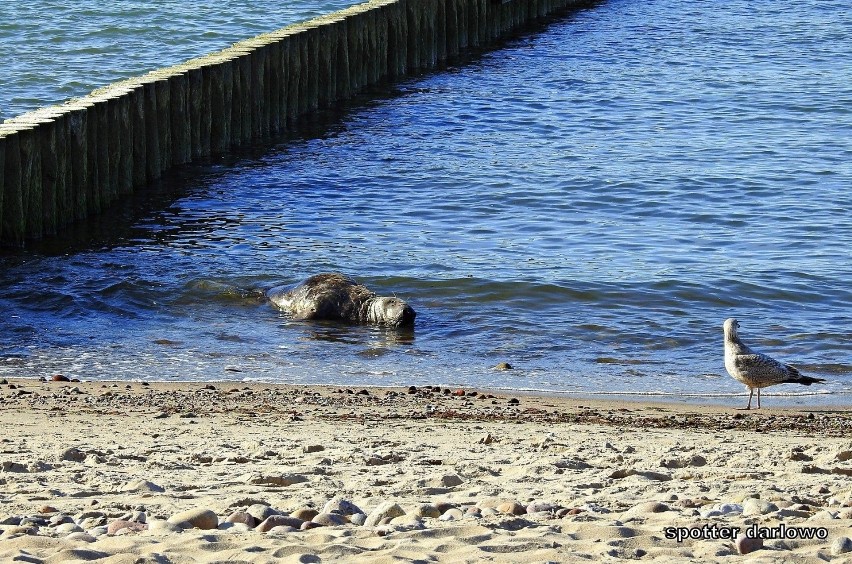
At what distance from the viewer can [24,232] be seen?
1330cm

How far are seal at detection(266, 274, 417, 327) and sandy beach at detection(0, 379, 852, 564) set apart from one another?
1.93 metres

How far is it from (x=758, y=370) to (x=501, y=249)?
524 centimetres

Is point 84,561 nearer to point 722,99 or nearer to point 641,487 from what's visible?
point 641,487

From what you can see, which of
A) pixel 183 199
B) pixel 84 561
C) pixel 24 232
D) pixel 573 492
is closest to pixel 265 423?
pixel 573 492

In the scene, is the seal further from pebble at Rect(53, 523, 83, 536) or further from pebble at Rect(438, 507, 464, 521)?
pebble at Rect(53, 523, 83, 536)

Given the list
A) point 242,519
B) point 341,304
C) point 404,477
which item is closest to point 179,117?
point 341,304

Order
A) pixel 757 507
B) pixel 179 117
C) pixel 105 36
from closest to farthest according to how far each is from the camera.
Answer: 1. pixel 757 507
2. pixel 179 117
3. pixel 105 36

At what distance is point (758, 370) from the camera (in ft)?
29.5

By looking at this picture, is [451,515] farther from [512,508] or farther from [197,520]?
[197,520]

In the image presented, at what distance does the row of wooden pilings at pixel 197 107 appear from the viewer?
1341 centimetres

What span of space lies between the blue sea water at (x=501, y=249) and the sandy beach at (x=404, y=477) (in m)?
1.12

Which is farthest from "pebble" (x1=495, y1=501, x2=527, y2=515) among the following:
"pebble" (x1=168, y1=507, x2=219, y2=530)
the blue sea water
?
the blue sea water

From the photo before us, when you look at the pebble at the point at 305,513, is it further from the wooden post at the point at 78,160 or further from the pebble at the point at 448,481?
the wooden post at the point at 78,160

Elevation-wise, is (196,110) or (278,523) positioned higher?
(196,110)
